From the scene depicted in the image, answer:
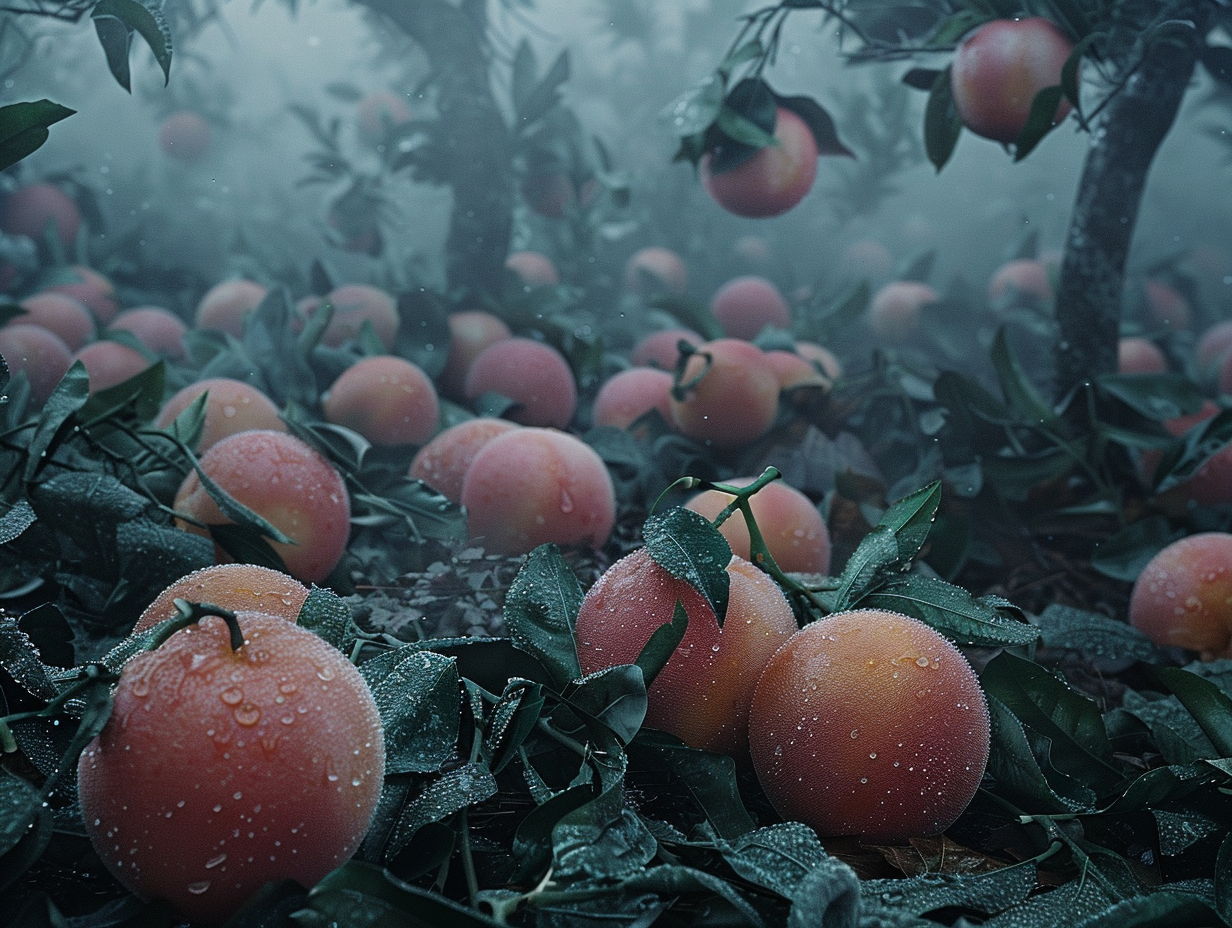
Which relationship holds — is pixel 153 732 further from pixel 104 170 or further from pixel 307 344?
pixel 104 170

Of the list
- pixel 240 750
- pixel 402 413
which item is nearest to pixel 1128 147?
pixel 402 413

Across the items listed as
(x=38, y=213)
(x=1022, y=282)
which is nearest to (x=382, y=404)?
(x=38, y=213)

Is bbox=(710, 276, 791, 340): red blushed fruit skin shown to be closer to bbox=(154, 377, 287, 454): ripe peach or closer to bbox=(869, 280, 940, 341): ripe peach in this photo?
bbox=(869, 280, 940, 341): ripe peach

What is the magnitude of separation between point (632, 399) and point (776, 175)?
0.28 meters

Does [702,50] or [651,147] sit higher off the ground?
[702,50]

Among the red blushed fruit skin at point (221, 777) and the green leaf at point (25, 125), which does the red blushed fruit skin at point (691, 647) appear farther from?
the green leaf at point (25, 125)

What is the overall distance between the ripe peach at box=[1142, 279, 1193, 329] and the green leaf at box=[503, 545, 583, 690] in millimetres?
1490

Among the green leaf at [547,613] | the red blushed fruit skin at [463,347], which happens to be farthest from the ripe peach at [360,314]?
the green leaf at [547,613]

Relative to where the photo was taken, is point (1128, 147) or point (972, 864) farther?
point (1128, 147)

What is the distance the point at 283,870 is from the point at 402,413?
0.63 metres

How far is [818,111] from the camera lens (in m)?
1.00

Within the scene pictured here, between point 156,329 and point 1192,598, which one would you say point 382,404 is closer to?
point 156,329

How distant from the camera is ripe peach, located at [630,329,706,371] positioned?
121 centimetres

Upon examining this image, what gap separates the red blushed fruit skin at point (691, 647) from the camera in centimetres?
50
